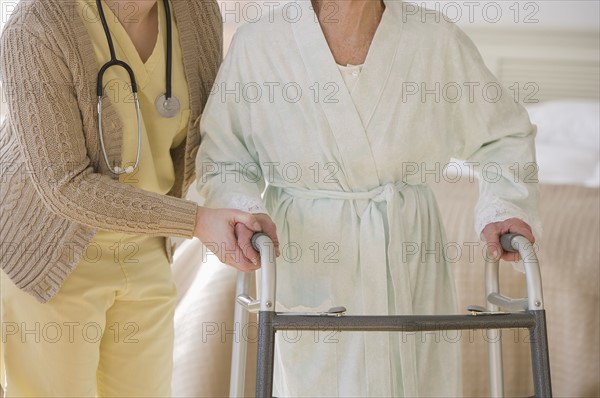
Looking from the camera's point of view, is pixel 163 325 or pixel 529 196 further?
pixel 163 325

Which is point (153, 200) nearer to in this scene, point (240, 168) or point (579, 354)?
point (240, 168)

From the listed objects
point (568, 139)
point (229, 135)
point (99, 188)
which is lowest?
point (99, 188)

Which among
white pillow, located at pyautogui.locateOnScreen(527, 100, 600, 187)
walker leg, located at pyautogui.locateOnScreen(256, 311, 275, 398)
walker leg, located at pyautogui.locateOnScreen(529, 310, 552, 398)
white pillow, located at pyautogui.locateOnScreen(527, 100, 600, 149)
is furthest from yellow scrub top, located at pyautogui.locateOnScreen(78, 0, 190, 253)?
white pillow, located at pyautogui.locateOnScreen(527, 100, 600, 149)

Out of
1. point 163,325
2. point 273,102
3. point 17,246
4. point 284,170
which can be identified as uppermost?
point 273,102

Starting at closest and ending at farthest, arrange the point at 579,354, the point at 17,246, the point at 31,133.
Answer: the point at 31,133 → the point at 17,246 → the point at 579,354

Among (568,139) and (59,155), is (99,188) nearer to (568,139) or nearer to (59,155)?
(59,155)

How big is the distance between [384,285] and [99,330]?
558 millimetres

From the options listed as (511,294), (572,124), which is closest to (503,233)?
(511,294)

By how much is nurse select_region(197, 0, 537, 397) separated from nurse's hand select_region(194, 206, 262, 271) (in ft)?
0.23

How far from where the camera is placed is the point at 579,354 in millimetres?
2355

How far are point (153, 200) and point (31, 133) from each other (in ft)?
0.80

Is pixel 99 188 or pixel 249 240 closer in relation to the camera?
pixel 249 240

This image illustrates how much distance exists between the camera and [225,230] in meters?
1.46

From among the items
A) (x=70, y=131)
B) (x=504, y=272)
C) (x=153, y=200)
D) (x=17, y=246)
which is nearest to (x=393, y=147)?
(x=153, y=200)
